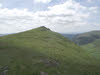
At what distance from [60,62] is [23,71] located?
29672 millimetres

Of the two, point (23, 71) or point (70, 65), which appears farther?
point (70, 65)

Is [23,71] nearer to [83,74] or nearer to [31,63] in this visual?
[31,63]

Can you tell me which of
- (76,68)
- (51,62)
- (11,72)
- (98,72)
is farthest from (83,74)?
(11,72)

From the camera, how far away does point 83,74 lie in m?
72.6

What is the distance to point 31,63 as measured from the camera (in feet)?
234

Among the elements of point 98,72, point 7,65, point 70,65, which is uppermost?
point 7,65

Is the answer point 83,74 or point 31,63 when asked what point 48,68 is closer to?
point 31,63

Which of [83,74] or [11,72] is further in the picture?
[83,74]

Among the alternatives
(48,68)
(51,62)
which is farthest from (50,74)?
(51,62)

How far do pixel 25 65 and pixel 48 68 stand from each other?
1439cm

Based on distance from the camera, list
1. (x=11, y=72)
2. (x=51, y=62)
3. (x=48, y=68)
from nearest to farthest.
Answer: (x=11, y=72), (x=48, y=68), (x=51, y=62)

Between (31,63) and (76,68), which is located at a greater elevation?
(31,63)

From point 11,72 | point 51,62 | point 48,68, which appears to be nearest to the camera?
point 11,72

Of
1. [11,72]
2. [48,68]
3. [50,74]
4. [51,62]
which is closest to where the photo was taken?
[11,72]
